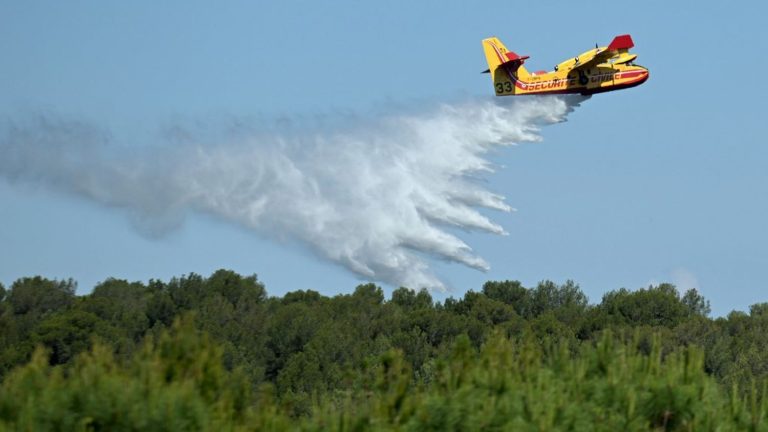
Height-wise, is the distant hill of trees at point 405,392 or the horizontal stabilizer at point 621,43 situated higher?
the horizontal stabilizer at point 621,43

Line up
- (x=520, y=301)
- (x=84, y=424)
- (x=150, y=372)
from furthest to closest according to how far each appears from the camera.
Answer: (x=520, y=301) → (x=150, y=372) → (x=84, y=424)

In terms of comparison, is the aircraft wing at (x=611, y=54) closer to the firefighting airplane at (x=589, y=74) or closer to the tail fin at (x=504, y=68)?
the firefighting airplane at (x=589, y=74)

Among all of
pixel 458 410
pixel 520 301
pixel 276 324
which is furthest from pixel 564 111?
pixel 520 301

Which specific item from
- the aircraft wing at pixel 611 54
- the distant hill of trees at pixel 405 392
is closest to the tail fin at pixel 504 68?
the aircraft wing at pixel 611 54

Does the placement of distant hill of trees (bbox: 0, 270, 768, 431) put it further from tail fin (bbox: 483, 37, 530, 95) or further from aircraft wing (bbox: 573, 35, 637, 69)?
tail fin (bbox: 483, 37, 530, 95)

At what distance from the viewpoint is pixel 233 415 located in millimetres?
14117

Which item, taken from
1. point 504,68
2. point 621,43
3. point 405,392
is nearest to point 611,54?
point 621,43

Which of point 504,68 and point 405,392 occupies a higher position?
point 504,68

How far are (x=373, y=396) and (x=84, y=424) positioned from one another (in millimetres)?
3215

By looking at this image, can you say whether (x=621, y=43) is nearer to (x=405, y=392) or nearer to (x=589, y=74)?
(x=589, y=74)

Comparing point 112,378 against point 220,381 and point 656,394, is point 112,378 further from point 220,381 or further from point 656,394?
point 656,394

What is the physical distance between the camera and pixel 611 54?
4378cm

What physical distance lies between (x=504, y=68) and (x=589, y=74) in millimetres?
2967

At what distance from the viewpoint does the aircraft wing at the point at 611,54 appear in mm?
43250
